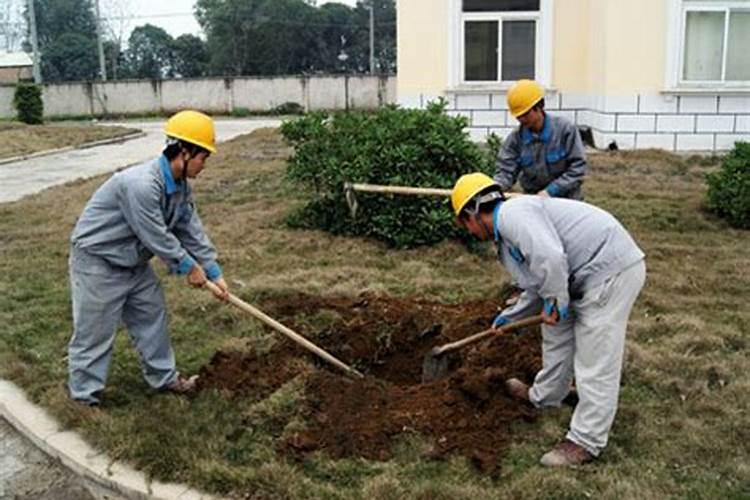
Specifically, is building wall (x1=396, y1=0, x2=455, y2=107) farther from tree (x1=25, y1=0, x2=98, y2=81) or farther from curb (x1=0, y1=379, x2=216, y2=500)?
tree (x1=25, y1=0, x2=98, y2=81)

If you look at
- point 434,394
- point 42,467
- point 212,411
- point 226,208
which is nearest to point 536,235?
point 434,394

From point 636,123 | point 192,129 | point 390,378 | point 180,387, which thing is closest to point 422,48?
point 636,123

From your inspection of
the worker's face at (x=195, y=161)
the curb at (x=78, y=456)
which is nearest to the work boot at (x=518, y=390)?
the curb at (x=78, y=456)

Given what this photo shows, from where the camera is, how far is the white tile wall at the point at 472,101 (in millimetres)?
12359

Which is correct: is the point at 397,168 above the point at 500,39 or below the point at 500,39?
below

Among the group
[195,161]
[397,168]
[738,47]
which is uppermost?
[738,47]

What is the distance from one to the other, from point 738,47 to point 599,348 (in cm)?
955

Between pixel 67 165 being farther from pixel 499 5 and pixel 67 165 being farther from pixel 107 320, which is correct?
pixel 107 320

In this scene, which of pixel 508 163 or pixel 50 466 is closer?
pixel 50 466

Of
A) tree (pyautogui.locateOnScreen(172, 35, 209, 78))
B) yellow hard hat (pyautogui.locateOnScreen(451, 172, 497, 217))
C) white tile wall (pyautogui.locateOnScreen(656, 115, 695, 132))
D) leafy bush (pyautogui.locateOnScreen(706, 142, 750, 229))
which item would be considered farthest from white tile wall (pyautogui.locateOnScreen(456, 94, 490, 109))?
tree (pyautogui.locateOnScreen(172, 35, 209, 78))

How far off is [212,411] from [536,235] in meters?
1.96

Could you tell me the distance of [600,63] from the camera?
462 inches

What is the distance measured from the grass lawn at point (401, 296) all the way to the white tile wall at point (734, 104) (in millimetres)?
2597

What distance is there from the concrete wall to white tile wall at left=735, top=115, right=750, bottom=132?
23.8m
